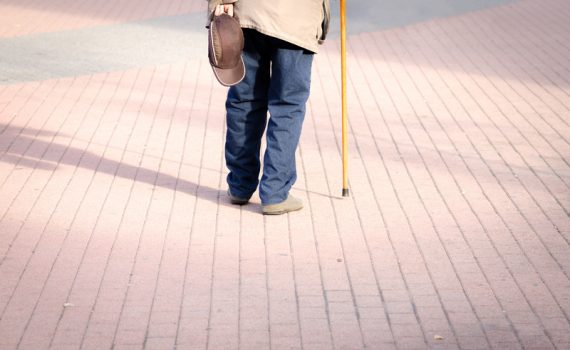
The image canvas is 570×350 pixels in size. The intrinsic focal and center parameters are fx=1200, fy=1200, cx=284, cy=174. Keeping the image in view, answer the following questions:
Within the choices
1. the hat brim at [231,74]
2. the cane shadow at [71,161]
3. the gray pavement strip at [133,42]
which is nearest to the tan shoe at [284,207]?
the cane shadow at [71,161]

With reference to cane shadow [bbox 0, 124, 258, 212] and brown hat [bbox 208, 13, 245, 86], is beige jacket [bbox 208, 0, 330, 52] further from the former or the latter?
cane shadow [bbox 0, 124, 258, 212]

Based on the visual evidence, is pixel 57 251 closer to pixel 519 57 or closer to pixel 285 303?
pixel 285 303

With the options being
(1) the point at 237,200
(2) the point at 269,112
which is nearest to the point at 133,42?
(1) the point at 237,200

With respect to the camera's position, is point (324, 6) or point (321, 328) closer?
point (321, 328)

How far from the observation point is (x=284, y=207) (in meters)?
6.91

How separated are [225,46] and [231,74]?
171mm

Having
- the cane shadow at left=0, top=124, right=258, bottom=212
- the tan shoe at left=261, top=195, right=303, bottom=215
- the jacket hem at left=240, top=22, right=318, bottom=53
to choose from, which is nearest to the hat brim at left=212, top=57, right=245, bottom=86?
the jacket hem at left=240, top=22, right=318, bottom=53

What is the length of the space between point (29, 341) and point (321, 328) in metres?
1.25

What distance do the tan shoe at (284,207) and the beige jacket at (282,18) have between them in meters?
0.92

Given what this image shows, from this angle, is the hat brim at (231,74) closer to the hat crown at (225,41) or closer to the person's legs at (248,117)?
the hat crown at (225,41)

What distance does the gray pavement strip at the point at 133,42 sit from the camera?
451 inches

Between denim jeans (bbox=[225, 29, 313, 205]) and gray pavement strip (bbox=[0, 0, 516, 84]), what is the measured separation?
4303mm

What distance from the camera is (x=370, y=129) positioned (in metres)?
9.03

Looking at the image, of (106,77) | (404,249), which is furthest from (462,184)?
(106,77)
